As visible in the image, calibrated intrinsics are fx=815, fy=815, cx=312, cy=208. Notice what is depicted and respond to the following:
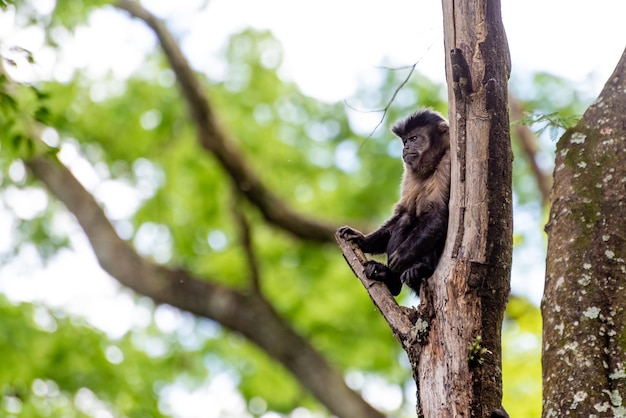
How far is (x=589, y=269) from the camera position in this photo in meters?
4.41

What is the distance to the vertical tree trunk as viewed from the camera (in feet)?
13.8

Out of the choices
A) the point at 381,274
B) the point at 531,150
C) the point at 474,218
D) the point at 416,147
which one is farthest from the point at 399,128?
the point at 531,150

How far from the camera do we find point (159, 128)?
1608 cm

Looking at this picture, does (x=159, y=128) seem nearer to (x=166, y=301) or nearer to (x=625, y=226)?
(x=166, y=301)

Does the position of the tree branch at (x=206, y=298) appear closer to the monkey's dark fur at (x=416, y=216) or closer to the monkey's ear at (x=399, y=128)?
the monkey's ear at (x=399, y=128)

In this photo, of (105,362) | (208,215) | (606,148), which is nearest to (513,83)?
(208,215)

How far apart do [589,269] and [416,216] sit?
75.9 inches

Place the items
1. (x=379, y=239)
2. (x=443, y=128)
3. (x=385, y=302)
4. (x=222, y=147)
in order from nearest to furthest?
(x=385, y=302)
(x=379, y=239)
(x=443, y=128)
(x=222, y=147)

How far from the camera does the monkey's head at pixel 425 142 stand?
255 inches

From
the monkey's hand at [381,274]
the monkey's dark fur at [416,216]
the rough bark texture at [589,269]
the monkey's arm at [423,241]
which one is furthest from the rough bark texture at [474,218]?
the monkey's arm at [423,241]

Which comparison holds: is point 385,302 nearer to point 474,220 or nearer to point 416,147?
point 474,220

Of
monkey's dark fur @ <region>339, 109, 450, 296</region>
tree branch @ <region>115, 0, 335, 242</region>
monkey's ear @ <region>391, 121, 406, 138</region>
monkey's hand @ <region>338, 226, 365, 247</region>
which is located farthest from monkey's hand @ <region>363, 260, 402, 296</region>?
tree branch @ <region>115, 0, 335, 242</region>

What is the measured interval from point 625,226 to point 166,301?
10.6 m

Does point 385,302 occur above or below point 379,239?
below
